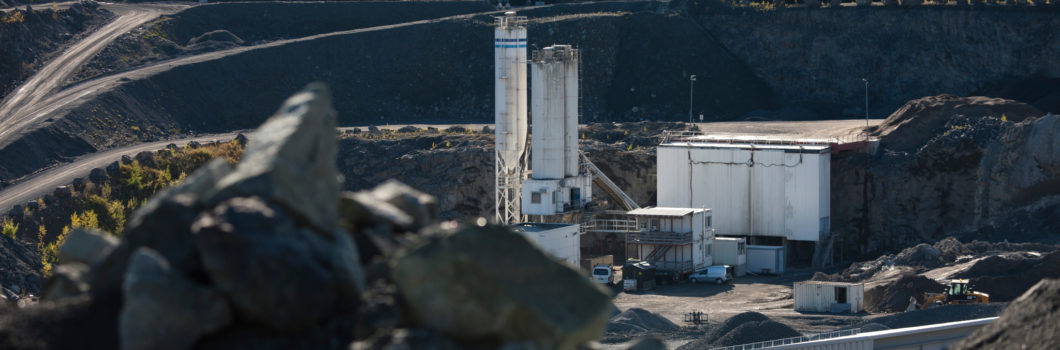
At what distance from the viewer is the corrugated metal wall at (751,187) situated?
197 ft

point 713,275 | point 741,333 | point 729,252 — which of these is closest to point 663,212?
point 713,275

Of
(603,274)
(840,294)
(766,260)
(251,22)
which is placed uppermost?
(251,22)

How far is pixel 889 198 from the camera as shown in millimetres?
63312

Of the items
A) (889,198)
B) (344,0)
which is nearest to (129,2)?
(344,0)

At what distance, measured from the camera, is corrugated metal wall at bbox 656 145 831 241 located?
60.2m

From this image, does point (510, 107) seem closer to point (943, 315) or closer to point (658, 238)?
point (658, 238)

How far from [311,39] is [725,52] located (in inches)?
1056

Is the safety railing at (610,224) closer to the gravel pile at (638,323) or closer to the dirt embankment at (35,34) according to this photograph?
the gravel pile at (638,323)

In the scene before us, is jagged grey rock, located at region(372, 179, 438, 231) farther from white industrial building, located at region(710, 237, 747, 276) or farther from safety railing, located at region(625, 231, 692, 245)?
white industrial building, located at region(710, 237, 747, 276)

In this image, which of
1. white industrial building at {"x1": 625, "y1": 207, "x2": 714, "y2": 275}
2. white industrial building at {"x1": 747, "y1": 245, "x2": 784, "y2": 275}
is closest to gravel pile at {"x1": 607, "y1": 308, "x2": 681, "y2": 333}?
white industrial building at {"x1": 625, "y1": 207, "x2": 714, "y2": 275}

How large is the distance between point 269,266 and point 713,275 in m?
48.3

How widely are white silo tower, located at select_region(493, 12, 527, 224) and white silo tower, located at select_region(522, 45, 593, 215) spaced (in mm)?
554

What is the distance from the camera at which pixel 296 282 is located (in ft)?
28.5

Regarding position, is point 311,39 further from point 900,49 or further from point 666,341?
point 666,341
